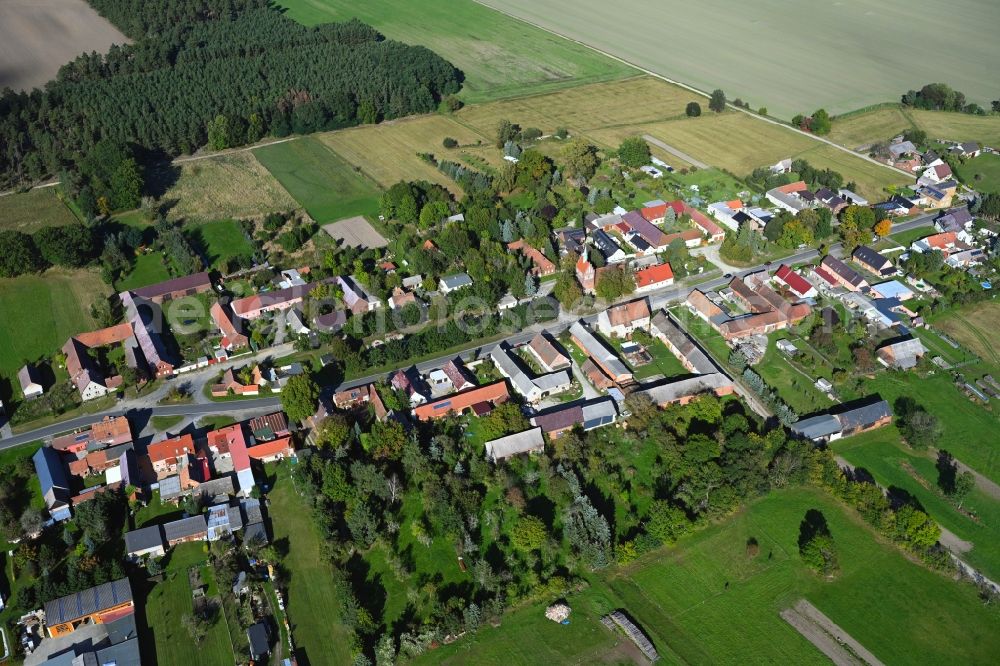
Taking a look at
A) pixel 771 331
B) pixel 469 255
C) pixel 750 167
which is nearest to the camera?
pixel 771 331

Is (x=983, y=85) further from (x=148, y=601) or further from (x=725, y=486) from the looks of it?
(x=148, y=601)

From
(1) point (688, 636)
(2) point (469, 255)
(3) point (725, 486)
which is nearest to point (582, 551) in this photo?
(1) point (688, 636)

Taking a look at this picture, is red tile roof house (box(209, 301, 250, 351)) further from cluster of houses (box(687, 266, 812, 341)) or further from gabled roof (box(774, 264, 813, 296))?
gabled roof (box(774, 264, 813, 296))

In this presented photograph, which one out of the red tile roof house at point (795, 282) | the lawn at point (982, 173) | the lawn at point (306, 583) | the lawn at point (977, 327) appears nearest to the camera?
the lawn at point (306, 583)

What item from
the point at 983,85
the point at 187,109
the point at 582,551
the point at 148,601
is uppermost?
the point at 983,85

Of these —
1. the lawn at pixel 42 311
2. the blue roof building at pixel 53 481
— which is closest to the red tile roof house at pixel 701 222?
the lawn at pixel 42 311

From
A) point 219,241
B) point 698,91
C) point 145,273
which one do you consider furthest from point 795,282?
point 145,273

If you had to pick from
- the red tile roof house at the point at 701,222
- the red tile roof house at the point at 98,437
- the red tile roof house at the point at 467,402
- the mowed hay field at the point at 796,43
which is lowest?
the red tile roof house at the point at 98,437

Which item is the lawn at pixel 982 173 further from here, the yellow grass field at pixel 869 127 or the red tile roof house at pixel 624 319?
the red tile roof house at pixel 624 319
